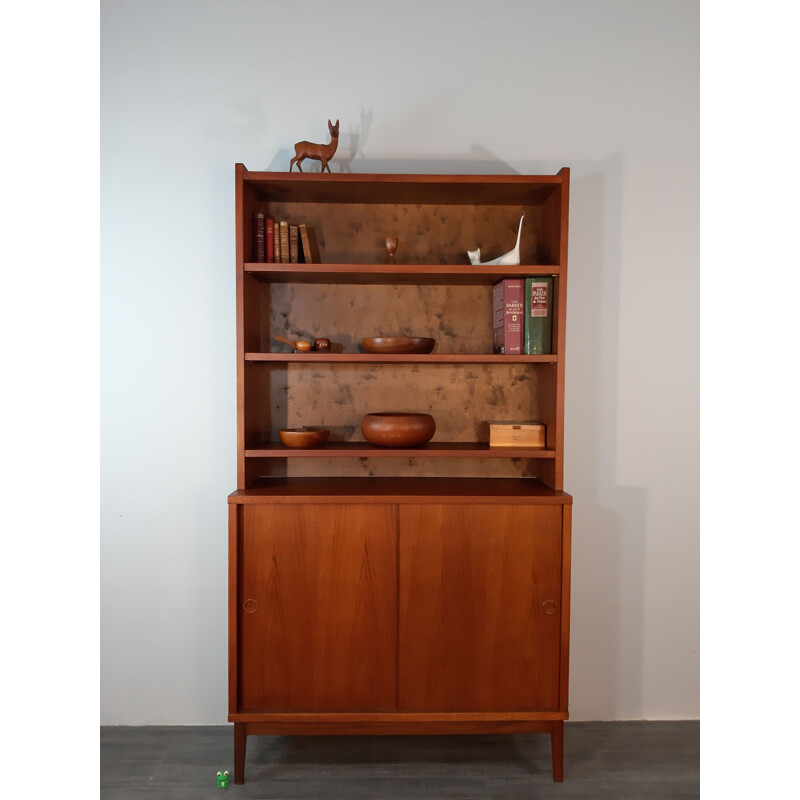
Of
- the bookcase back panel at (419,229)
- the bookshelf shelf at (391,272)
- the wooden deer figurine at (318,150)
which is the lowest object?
the bookshelf shelf at (391,272)

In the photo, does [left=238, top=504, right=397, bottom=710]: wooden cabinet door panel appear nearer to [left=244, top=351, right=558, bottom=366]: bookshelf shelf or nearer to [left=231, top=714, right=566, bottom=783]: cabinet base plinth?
[left=231, top=714, right=566, bottom=783]: cabinet base plinth

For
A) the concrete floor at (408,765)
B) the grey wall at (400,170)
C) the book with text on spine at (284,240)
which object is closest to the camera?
the concrete floor at (408,765)

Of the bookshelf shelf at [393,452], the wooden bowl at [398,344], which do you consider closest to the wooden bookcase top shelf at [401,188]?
the wooden bowl at [398,344]

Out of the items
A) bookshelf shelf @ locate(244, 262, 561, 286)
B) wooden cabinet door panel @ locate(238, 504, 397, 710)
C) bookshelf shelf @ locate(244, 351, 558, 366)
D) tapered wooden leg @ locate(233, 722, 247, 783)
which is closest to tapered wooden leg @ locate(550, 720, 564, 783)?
wooden cabinet door panel @ locate(238, 504, 397, 710)

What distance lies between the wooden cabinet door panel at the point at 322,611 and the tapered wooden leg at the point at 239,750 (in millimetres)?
92

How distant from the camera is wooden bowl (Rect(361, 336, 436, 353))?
2336 millimetres

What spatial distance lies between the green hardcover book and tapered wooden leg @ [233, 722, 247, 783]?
167 cm

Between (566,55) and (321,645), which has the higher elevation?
(566,55)

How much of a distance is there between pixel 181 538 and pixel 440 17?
236 cm

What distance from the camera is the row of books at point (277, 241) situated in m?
2.37

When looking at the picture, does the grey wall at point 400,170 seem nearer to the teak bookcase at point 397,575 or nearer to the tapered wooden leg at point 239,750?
the teak bookcase at point 397,575

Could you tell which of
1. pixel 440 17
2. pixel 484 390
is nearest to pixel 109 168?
pixel 440 17
